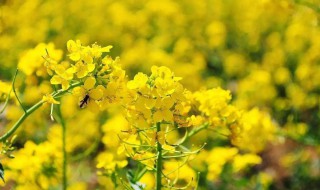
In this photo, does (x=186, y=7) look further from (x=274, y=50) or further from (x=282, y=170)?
(x=282, y=170)

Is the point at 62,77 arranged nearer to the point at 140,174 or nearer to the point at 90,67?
the point at 90,67

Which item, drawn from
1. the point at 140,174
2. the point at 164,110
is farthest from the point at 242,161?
the point at 164,110

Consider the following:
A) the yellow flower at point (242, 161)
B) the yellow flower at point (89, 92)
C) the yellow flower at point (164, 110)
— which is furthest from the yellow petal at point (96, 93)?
the yellow flower at point (242, 161)

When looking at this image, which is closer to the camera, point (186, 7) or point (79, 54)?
point (79, 54)

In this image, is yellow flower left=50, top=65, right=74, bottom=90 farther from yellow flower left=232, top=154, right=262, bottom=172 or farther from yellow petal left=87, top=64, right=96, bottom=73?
yellow flower left=232, top=154, right=262, bottom=172

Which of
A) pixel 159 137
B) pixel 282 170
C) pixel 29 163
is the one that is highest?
pixel 159 137

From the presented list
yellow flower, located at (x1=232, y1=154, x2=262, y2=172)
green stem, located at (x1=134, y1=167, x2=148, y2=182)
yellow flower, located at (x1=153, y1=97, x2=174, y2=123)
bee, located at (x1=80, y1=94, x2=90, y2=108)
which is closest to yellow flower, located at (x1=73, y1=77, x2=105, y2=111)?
bee, located at (x1=80, y1=94, x2=90, y2=108)

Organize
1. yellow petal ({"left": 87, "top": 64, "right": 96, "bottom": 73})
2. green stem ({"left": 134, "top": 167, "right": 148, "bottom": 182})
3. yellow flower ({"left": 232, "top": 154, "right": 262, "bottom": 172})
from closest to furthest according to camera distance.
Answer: yellow petal ({"left": 87, "top": 64, "right": 96, "bottom": 73}) → green stem ({"left": 134, "top": 167, "right": 148, "bottom": 182}) → yellow flower ({"left": 232, "top": 154, "right": 262, "bottom": 172})

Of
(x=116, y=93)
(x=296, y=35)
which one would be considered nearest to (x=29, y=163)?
(x=116, y=93)

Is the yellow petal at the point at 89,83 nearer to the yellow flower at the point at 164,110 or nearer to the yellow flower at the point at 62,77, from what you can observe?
the yellow flower at the point at 62,77

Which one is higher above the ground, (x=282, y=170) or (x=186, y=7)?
(x=186, y=7)

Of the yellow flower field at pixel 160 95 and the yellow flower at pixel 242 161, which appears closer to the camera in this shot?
the yellow flower field at pixel 160 95
